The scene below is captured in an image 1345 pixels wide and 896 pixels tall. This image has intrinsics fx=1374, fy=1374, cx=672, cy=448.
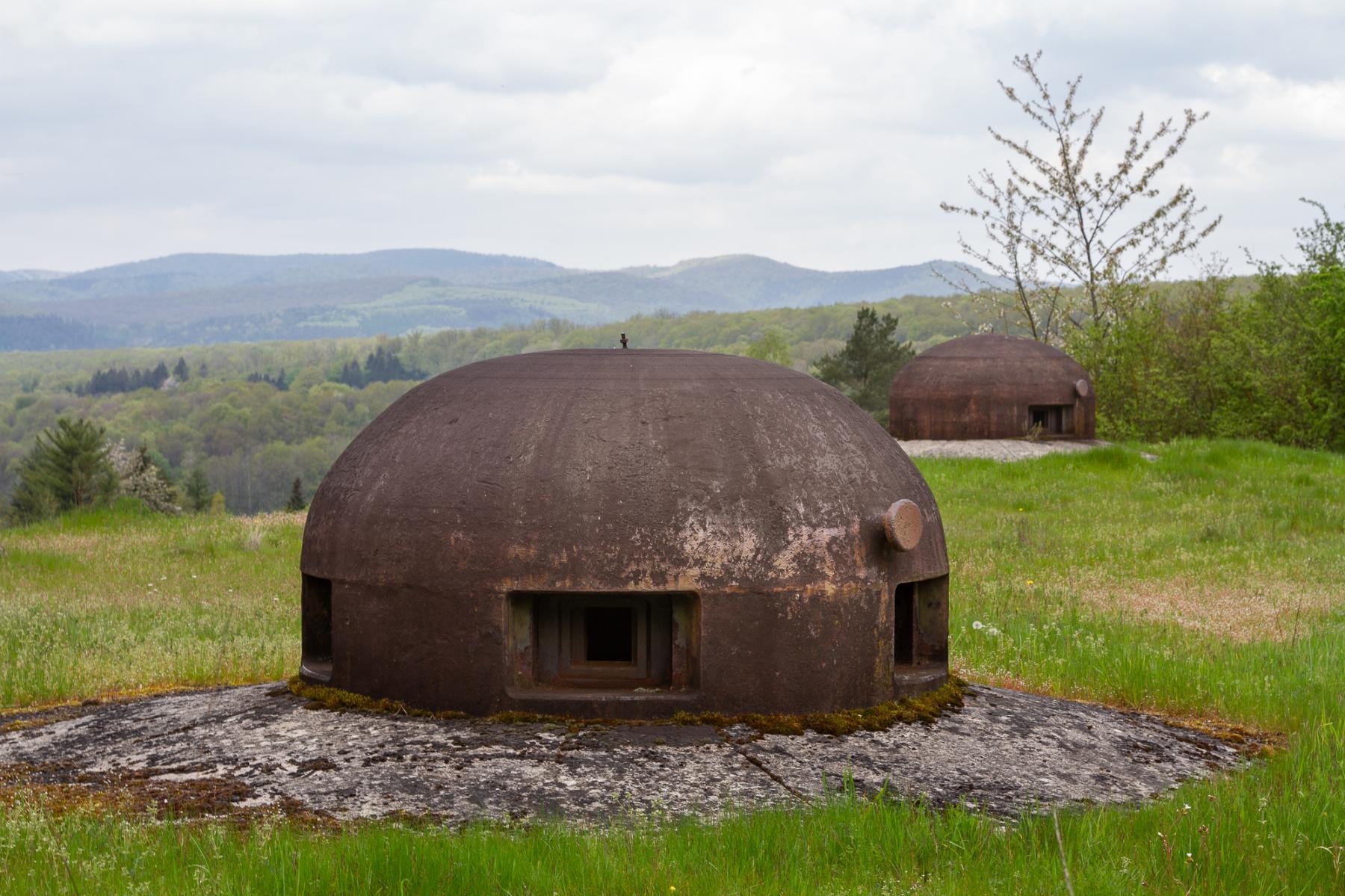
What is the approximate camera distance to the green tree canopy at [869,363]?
4981 centimetres

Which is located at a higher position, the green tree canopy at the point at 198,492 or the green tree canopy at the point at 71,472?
the green tree canopy at the point at 71,472

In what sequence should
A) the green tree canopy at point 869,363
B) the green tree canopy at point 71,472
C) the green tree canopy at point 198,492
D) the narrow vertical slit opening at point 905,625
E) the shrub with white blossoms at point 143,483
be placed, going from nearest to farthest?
the narrow vertical slit opening at point 905,625 → the green tree canopy at point 71,472 → the shrub with white blossoms at point 143,483 → the green tree canopy at point 869,363 → the green tree canopy at point 198,492

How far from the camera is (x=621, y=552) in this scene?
707 centimetres

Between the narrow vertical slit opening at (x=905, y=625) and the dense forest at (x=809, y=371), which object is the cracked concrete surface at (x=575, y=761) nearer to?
the narrow vertical slit opening at (x=905, y=625)

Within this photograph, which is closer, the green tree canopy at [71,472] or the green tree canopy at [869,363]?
the green tree canopy at [71,472]

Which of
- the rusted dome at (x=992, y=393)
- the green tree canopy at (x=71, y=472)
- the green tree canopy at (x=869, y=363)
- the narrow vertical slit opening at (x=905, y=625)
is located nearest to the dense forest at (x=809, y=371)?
the green tree canopy at (x=869, y=363)

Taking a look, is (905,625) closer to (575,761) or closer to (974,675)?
(974,675)

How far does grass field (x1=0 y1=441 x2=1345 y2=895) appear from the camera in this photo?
17.1 feet

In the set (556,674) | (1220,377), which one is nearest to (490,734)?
(556,674)

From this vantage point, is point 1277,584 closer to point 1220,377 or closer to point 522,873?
point 522,873

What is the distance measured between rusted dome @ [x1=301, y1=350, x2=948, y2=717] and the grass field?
1413mm

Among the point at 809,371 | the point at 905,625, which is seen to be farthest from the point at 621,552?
the point at 809,371

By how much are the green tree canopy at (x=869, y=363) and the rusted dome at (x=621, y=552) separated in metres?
42.2

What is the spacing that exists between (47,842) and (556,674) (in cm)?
277
